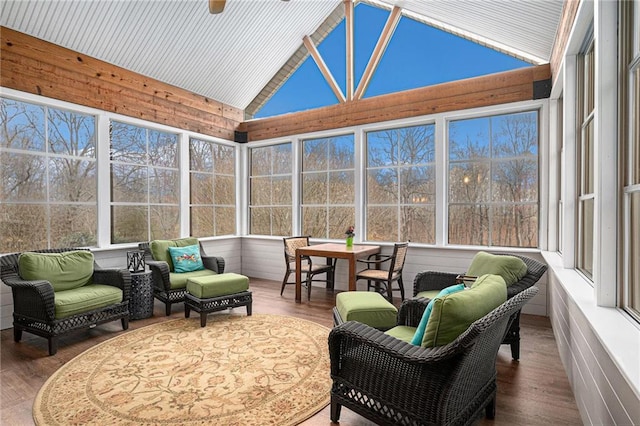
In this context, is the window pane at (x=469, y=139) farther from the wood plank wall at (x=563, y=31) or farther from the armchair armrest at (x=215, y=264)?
the armchair armrest at (x=215, y=264)

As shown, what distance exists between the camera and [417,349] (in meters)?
1.73

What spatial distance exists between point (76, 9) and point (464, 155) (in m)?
5.30

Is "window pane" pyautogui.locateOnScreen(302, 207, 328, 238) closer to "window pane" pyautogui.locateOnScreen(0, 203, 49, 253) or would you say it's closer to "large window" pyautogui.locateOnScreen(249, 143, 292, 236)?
"large window" pyautogui.locateOnScreen(249, 143, 292, 236)

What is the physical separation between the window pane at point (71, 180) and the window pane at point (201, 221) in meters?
1.66

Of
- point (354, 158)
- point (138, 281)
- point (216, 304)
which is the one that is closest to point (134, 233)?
point (138, 281)

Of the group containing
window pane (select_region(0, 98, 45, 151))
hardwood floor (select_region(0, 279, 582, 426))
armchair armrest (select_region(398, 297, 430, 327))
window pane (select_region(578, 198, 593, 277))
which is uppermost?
window pane (select_region(0, 98, 45, 151))

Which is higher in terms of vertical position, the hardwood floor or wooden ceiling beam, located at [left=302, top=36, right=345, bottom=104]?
wooden ceiling beam, located at [left=302, top=36, right=345, bottom=104]

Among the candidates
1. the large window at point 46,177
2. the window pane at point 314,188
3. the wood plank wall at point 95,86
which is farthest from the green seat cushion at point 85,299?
the window pane at point 314,188

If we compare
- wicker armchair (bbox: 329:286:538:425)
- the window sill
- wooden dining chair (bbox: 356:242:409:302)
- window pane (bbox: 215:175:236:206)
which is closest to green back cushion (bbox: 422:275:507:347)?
wicker armchair (bbox: 329:286:538:425)

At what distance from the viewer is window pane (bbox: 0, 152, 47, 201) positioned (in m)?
3.83

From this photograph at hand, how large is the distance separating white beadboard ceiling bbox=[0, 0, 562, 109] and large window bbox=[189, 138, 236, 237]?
103cm

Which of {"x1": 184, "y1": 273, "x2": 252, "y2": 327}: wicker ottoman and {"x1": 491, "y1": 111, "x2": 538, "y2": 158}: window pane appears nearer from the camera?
{"x1": 184, "y1": 273, "x2": 252, "y2": 327}: wicker ottoman

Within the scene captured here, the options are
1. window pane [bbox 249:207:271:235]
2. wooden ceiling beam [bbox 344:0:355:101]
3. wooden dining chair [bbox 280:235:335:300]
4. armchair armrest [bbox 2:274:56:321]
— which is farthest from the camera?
window pane [bbox 249:207:271:235]

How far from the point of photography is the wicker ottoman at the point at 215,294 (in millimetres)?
3855
